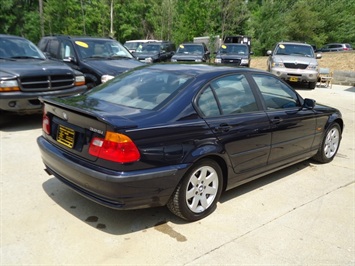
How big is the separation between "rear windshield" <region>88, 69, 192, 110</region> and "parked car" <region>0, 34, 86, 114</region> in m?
2.78

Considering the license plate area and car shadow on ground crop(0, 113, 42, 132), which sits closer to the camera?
the license plate area

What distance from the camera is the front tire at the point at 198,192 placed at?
3.11m

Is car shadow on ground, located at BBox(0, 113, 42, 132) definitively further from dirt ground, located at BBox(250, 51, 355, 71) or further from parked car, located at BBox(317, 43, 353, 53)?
parked car, located at BBox(317, 43, 353, 53)

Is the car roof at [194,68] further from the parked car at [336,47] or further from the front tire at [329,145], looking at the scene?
the parked car at [336,47]

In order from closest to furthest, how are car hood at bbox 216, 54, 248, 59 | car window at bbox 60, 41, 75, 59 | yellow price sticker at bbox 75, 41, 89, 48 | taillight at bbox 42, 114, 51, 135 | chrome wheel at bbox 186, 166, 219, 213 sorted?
chrome wheel at bbox 186, 166, 219, 213
taillight at bbox 42, 114, 51, 135
car window at bbox 60, 41, 75, 59
yellow price sticker at bbox 75, 41, 89, 48
car hood at bbox 216, 54, 248, 59

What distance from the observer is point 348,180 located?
180 inches

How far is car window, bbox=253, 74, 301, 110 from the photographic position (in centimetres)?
404

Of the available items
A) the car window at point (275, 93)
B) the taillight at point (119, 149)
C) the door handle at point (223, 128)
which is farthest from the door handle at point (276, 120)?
the taillight at point (119, 149)

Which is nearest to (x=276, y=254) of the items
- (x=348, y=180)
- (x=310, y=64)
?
(x=348, y=180)

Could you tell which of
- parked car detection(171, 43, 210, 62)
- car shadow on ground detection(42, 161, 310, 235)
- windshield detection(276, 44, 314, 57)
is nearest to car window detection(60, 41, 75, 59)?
car shadow on ground detection(42, 161, 310, 235)

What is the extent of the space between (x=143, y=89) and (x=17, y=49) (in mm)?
5203

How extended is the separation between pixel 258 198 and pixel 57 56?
22.6 feet

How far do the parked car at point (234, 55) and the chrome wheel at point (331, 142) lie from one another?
1093 centimetres

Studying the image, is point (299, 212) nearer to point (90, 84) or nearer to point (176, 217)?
point (176, 217)
